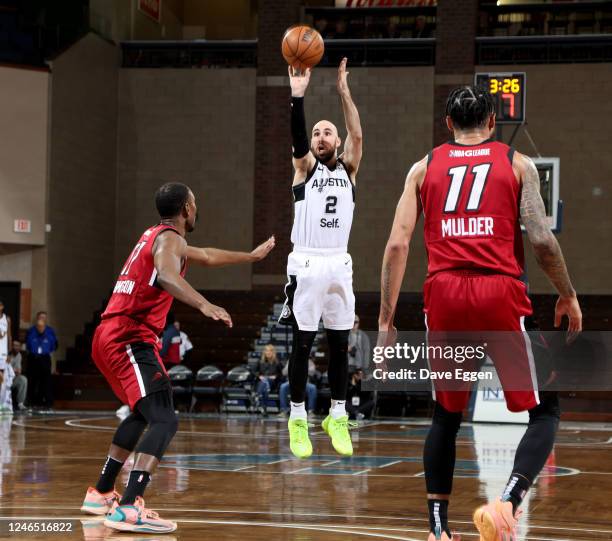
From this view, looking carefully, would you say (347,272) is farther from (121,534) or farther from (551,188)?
(551,188)

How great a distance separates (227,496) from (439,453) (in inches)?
108

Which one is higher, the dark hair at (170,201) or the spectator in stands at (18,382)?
the dark hair at (170,201)

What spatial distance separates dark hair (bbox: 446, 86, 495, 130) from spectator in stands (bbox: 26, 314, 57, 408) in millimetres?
15607

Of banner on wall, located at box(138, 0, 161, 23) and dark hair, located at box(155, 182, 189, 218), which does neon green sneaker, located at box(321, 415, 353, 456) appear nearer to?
dark hair, located at box(155, 182, 189, 218)

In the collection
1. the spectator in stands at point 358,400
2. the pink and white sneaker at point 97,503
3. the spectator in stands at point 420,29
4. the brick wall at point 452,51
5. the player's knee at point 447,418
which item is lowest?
the spectator in stands at point 358,400

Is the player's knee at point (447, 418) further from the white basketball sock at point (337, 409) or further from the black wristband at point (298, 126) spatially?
the black wristband at point (298, 126)

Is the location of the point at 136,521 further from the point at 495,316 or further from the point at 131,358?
the point at 495,316

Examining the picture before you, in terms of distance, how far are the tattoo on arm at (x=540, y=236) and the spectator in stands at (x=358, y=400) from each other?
12.6 m

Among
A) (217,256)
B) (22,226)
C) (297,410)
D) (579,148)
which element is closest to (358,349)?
(22,226)

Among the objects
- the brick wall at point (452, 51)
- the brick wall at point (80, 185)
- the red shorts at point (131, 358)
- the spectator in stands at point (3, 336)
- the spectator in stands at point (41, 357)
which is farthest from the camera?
the brick wall at point (452, 51)

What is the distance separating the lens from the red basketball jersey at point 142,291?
620cm

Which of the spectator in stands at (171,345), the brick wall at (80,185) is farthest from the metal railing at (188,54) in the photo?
the spectator in stands at (171,345)

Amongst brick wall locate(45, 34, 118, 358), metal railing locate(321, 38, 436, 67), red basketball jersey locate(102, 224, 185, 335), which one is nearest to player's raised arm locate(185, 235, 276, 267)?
red basketball jersey locate(102, 224, 185, 335)

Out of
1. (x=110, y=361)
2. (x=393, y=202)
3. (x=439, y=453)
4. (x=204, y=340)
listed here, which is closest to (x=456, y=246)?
(x=439, y=453)
